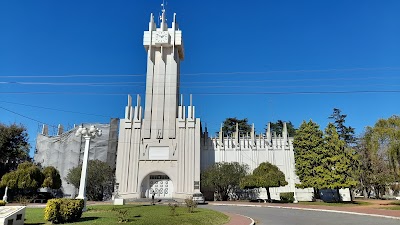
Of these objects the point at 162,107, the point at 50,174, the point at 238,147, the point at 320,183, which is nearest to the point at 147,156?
the point at 162,107

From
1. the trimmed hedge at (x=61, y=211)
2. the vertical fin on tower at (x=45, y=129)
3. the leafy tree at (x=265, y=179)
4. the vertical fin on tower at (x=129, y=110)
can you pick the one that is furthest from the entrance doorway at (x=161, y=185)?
the trimmed hedge at (x=61, y=211)

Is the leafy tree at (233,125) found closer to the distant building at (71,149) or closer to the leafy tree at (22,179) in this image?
the distant building at (71,149)

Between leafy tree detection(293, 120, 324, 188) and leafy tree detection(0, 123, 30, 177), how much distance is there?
31533 millimetres

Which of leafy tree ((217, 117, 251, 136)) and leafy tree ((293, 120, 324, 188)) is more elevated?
leafy tree ((217, 117, 251, 136))

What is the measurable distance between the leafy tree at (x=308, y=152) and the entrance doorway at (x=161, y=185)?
565 inches

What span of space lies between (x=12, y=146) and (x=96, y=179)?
10253 mm

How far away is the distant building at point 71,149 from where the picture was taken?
1597 inches

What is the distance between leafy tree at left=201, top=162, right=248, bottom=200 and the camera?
33.2 metres

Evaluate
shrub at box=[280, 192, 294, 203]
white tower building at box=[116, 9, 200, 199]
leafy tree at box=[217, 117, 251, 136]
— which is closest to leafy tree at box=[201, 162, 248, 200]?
white tower building at box=[116, 9, 200, 199]

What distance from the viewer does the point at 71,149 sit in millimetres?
41000

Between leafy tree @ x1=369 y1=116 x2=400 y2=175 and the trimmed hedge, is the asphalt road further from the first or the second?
leafy tree @ x1=369 y1=116 x2=400 y2=175

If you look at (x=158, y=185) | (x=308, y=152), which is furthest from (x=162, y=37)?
(x=308, y=152)

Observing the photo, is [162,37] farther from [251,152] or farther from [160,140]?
[251,152]

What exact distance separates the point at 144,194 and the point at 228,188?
996 cm
